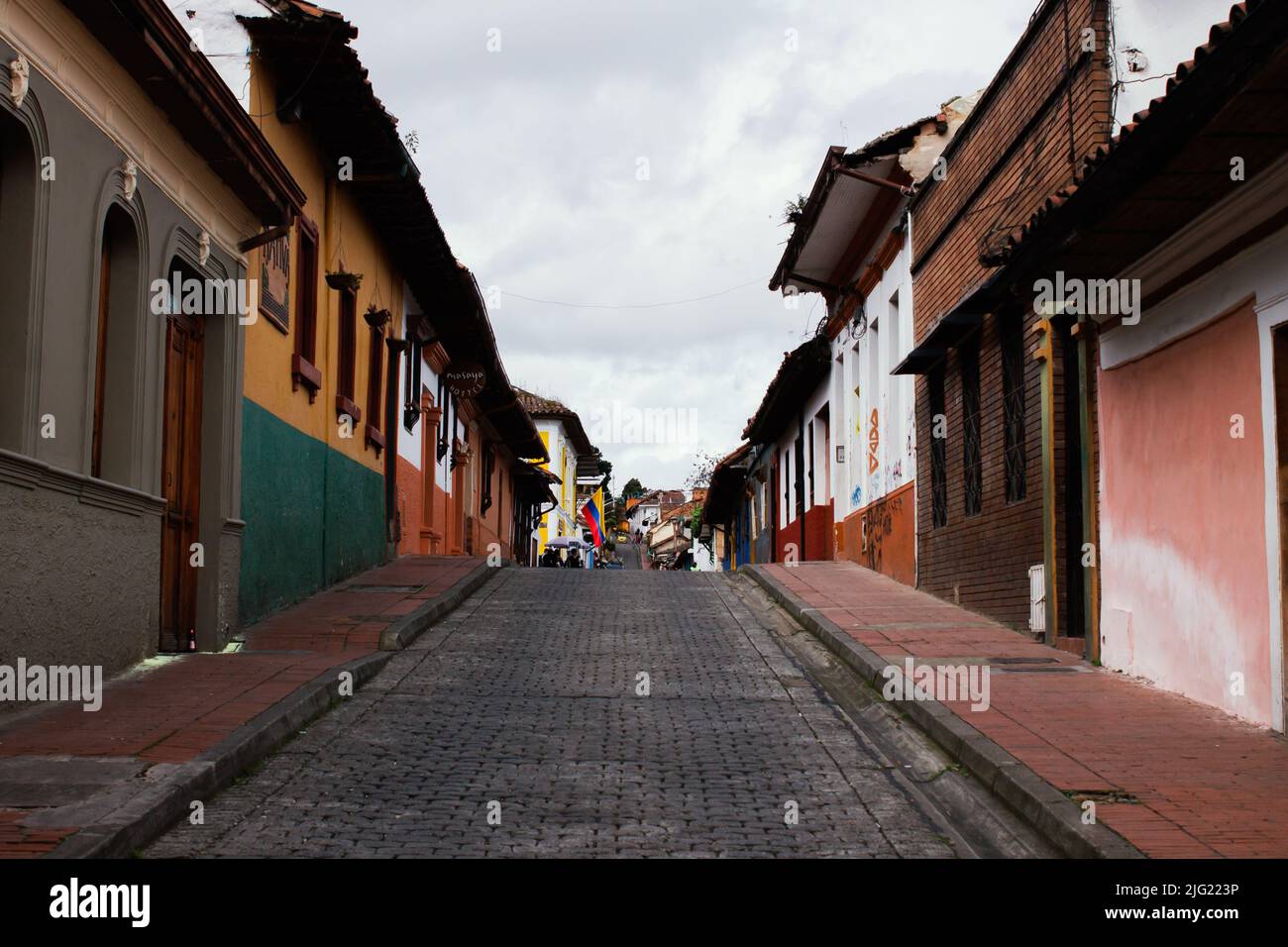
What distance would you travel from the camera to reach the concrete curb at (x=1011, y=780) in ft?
18.0

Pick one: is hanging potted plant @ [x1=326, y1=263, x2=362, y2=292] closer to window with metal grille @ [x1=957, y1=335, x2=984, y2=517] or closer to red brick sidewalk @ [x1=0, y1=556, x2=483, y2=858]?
red brick sidewalk @ [x1=0, y1=556, x2=483, y2=858]

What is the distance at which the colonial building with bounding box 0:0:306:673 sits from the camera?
294 inches

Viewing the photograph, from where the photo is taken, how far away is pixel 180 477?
1044cm

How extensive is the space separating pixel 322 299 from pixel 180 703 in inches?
287

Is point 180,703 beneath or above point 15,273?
beneath

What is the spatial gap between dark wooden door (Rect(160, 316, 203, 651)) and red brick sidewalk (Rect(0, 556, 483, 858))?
0.48 meters

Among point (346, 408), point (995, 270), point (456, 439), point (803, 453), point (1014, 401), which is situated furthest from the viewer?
point (803, 453)

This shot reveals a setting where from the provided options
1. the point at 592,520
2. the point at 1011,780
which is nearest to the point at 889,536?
the point at 1011,780

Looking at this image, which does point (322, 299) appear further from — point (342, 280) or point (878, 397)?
point (878, 397)

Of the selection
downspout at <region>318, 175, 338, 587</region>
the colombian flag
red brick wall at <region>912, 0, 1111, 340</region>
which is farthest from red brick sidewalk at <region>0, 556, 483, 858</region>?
the colombian flag
